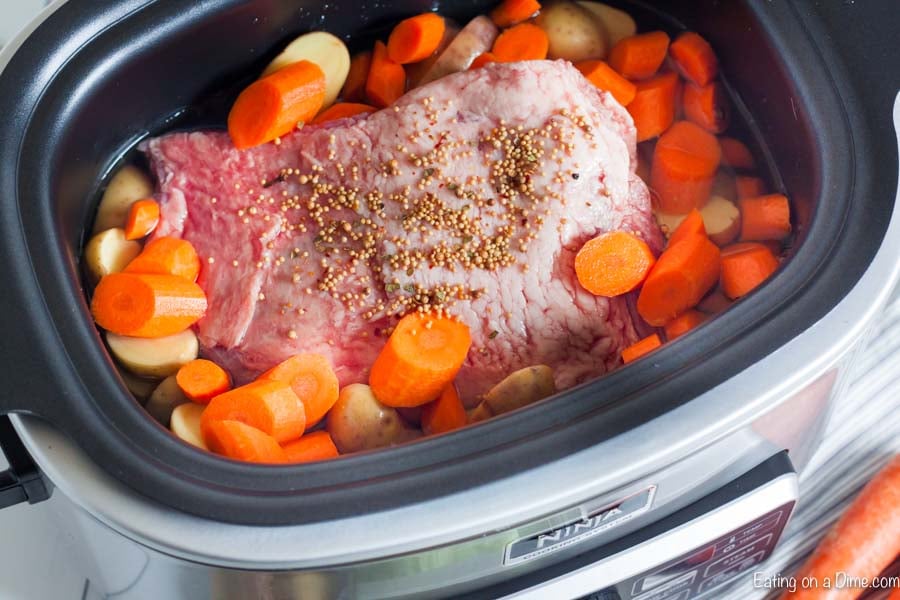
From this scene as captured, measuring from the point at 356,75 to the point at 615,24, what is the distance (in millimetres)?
454

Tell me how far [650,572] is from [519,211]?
534 millimetres

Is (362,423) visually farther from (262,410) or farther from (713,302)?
(713,302)

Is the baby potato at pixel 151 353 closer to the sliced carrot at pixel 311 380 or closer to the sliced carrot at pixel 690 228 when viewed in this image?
the sliced carrot at pixel 311 380

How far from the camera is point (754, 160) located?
5.10 feet

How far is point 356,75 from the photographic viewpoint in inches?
64.9

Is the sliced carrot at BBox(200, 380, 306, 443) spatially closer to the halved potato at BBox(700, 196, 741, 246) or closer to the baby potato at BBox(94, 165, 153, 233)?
the baby potato at BBox(94, 165, 153, 233)

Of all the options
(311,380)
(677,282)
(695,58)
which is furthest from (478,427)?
(695,58)

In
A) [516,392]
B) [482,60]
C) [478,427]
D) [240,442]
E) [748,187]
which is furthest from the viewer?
[482,60]

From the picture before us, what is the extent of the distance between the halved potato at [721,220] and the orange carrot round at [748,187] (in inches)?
0.9

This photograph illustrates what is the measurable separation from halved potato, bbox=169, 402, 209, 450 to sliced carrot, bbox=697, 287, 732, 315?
28.8 inches

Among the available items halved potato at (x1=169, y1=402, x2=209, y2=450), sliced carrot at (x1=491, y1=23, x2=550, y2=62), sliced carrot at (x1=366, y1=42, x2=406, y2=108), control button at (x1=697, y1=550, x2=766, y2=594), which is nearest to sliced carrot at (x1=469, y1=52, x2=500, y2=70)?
sliced carrot at (x1=491, y1=23, x2=550, y2=62)

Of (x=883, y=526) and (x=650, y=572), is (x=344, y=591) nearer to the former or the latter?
(x=650, y=572)

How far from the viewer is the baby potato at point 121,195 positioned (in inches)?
58.5

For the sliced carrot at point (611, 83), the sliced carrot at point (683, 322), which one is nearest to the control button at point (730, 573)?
the sliced carrot at point (683, 322)
